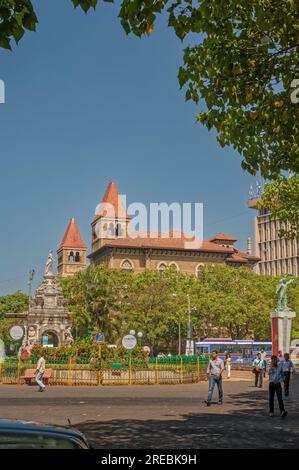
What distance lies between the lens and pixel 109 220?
427 ft

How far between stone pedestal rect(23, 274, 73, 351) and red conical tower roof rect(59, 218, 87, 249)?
81361 millimetres

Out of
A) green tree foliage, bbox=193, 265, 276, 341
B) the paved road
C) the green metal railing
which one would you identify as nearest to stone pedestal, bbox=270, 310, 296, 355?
the green metal railing

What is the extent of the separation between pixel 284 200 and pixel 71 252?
12529 centimetres

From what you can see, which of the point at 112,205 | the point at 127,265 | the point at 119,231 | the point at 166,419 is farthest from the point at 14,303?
the point at 166,419

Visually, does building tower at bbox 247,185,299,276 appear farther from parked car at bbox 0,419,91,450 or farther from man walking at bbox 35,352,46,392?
parked car at bbox 0,419,91,450

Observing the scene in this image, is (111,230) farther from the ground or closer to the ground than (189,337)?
farther from the ground

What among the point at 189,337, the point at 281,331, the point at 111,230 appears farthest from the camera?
the point at 111,230

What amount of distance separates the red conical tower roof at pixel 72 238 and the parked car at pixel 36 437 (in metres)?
144

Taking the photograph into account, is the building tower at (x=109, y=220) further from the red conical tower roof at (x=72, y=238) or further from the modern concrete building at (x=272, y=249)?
the modern concrete building at (x=272, y=249)

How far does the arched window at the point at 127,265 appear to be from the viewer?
357 feet

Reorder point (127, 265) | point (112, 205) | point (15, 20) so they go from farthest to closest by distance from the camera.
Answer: point (112, 205)
point (127, 265)
point (15, 20)

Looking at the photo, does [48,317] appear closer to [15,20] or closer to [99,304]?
[99,304]

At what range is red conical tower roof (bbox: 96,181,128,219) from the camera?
436ft
